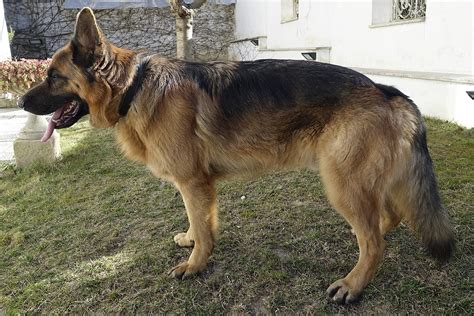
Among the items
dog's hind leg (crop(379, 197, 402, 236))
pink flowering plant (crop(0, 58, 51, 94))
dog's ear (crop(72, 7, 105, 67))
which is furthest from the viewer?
pink flowering plant (crop(0, 58, 51, 94))

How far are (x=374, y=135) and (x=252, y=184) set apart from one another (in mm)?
2134

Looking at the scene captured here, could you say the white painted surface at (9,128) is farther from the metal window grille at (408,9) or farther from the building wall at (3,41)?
the metal window grille at (408,9)

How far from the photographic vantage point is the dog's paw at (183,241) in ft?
10.6

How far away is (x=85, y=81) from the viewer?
2.71 m

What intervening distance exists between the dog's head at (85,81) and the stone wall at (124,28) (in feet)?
44.2

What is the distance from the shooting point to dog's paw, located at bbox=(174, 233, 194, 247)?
3244 millimetres

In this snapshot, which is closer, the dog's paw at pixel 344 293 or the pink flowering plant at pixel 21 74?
the dog's paw at pixel 344 293

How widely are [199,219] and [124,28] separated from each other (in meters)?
15.7

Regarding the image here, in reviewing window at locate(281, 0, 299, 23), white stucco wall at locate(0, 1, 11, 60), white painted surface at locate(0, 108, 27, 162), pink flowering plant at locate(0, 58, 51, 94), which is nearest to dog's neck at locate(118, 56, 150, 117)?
white painted surface at locate(0, 108, 27, 162)

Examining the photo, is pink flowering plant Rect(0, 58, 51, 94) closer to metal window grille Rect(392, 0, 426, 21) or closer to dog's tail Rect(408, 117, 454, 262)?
metal window grille Rect(392, 0, 426, 21)

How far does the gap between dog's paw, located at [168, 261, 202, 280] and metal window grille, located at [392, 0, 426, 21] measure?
622 centimetres

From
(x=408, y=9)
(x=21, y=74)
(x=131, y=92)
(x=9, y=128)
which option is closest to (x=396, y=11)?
(x=408, y=9)

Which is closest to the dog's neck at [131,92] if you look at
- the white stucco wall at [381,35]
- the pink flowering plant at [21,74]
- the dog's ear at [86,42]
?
the dog's ear at [86,42]

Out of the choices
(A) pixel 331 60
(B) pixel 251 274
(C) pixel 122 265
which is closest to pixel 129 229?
(C) pixel 122 265
